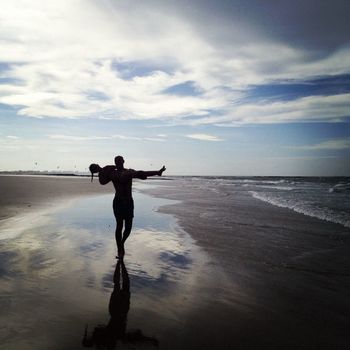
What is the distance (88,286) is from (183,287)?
4.75 ft

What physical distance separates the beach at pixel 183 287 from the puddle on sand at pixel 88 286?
14 mm

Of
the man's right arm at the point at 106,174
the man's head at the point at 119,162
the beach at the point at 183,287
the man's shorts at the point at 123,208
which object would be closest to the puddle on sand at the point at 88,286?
the beach at the point at 183,287

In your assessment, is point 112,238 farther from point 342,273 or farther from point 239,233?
point 342,273

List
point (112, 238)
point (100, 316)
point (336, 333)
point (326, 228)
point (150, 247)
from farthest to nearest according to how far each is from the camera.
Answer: point (326, 228), point (112, 238), point (150, 247), point (100, 316), point (336, 333)

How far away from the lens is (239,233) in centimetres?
983

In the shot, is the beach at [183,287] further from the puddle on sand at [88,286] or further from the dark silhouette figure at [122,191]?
the dark silhouette figure at [122,191]

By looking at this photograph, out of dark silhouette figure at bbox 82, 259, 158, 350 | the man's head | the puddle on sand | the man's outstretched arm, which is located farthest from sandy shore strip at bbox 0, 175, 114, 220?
dark silhouette figure at bbox 82, 259, 158, 350

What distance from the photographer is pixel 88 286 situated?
4957mm

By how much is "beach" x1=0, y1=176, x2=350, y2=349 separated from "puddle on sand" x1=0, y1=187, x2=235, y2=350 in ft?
0.05

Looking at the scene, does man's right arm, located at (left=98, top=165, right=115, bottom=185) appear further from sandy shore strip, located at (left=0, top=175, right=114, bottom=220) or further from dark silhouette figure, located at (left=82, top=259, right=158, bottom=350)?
sandy shore strip, located at (left=0, top=175, right=114, bottom=220)

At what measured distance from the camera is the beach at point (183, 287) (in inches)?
138

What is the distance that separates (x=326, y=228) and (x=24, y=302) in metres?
9.45

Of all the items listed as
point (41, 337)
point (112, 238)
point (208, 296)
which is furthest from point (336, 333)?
point (112, 238)

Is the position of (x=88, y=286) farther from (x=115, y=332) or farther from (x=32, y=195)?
(x=32, y=195)
